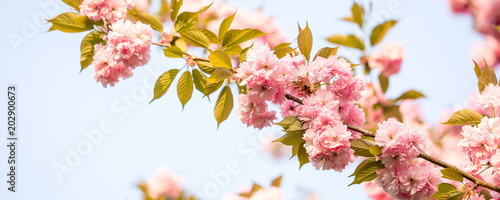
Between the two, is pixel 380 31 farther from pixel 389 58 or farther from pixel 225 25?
pixel 225 25

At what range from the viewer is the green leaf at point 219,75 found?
2.63ft

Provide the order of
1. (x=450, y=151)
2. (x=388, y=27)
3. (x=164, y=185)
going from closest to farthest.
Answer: (x=388, y=27)
(x=450, y=151)
(x=164, y=185)

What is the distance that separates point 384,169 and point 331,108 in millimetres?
166

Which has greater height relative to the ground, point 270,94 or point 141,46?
point 141,46

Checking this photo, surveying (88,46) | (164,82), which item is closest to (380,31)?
(164,82)

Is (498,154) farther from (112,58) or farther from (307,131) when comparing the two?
(112,58)

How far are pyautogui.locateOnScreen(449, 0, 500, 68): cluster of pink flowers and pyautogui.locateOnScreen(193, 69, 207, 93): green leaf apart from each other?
3.42ft

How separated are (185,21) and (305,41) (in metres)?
0.31

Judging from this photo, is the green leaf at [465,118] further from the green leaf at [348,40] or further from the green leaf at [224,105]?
the green leaf at [348,40]

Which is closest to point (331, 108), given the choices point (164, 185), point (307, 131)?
point (307, 131)

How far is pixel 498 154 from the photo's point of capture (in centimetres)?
78

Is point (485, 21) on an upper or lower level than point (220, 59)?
lower

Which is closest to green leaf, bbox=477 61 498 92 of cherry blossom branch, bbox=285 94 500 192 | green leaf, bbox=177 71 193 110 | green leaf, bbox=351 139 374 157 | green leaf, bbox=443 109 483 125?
green leaf, bbox=443 109 483 125

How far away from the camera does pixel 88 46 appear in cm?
97
